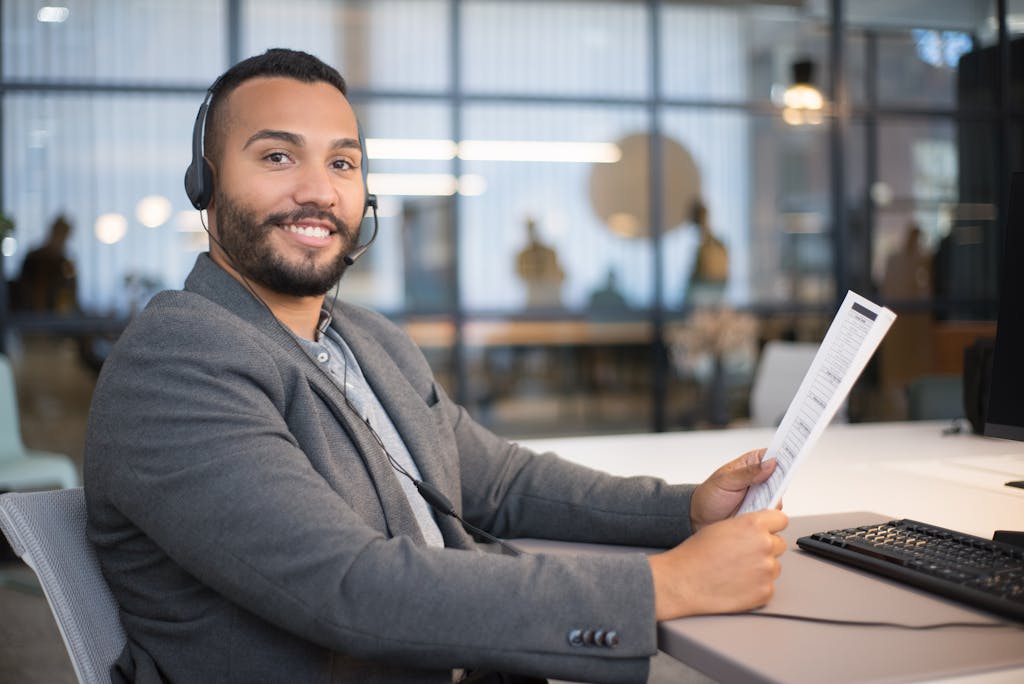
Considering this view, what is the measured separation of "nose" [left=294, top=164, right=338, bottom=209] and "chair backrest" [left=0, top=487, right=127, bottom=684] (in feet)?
1.78

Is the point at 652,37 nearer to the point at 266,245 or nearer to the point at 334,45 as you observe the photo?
the point at 334,45

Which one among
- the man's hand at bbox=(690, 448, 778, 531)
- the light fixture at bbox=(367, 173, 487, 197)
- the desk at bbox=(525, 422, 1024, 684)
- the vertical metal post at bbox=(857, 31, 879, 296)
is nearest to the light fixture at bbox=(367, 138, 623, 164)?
the light fixture at bbox=(367, 173, 487, 197)

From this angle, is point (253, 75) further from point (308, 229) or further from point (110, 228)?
point (110, 228)

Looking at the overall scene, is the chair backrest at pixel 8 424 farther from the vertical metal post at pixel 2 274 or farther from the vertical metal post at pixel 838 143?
the vertical metal post at pixel 838 143

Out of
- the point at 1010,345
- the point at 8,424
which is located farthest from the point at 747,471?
the point at 8,424

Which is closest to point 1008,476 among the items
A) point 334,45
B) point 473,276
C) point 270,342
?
point 270,342

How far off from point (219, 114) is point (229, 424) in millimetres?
608

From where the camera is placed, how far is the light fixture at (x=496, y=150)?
5996 millimetres

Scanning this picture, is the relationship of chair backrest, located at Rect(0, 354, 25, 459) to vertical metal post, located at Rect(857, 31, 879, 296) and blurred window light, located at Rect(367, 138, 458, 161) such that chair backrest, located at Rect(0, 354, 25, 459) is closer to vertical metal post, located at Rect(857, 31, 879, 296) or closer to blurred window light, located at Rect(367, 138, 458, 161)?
blurred window light, located at Rect(367, 138, 458, 161)

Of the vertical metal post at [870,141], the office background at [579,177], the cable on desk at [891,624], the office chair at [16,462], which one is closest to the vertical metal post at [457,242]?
the office background at [579,177]

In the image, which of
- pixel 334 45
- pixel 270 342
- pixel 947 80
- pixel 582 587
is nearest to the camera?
pixel 582 587

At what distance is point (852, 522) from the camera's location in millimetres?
1559

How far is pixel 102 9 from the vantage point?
5664 mm

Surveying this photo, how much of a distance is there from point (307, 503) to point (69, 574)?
1.35 ft
